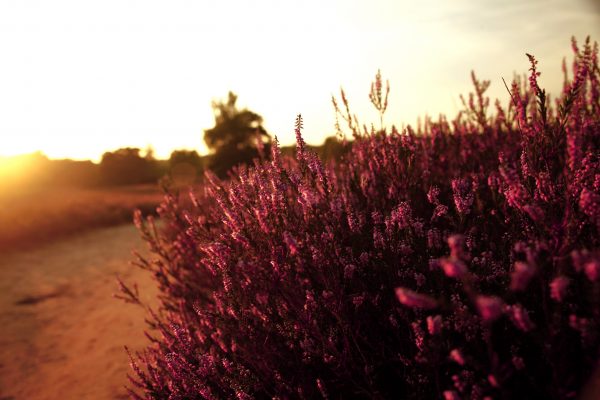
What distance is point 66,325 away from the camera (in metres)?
4.90

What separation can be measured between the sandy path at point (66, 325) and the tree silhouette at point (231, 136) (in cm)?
1526

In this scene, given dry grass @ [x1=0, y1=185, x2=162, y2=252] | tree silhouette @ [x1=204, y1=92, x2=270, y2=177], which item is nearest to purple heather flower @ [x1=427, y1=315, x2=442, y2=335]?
dry grass @ [x1=0, y1=185, x2=162, y2=252]

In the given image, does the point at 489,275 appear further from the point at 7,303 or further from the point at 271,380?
the point at 7,303

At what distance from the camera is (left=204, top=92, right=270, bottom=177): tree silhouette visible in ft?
77.3

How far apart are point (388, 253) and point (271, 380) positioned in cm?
89

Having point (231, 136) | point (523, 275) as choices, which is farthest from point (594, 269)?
point (231, 136)

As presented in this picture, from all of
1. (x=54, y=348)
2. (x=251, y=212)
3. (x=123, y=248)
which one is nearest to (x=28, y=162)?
(x=123, y=248)

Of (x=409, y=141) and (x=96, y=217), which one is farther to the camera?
(x=96, y=217)

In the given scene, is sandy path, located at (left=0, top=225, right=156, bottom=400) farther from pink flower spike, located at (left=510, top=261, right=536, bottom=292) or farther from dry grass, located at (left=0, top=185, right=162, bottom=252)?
pink flower spike, located at (left=510, top=261, right=536, bottom=292)

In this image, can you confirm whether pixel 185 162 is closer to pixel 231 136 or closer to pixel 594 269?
pixel 231 136

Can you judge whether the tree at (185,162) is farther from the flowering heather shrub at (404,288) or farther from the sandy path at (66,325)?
the flowering heather shrub at (404,288)

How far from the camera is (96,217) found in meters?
12.5

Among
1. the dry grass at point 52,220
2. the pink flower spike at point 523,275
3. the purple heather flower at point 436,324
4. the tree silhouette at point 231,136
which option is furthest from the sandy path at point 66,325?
the tree silhouette at point 231,136

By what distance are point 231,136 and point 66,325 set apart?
20.3 m
